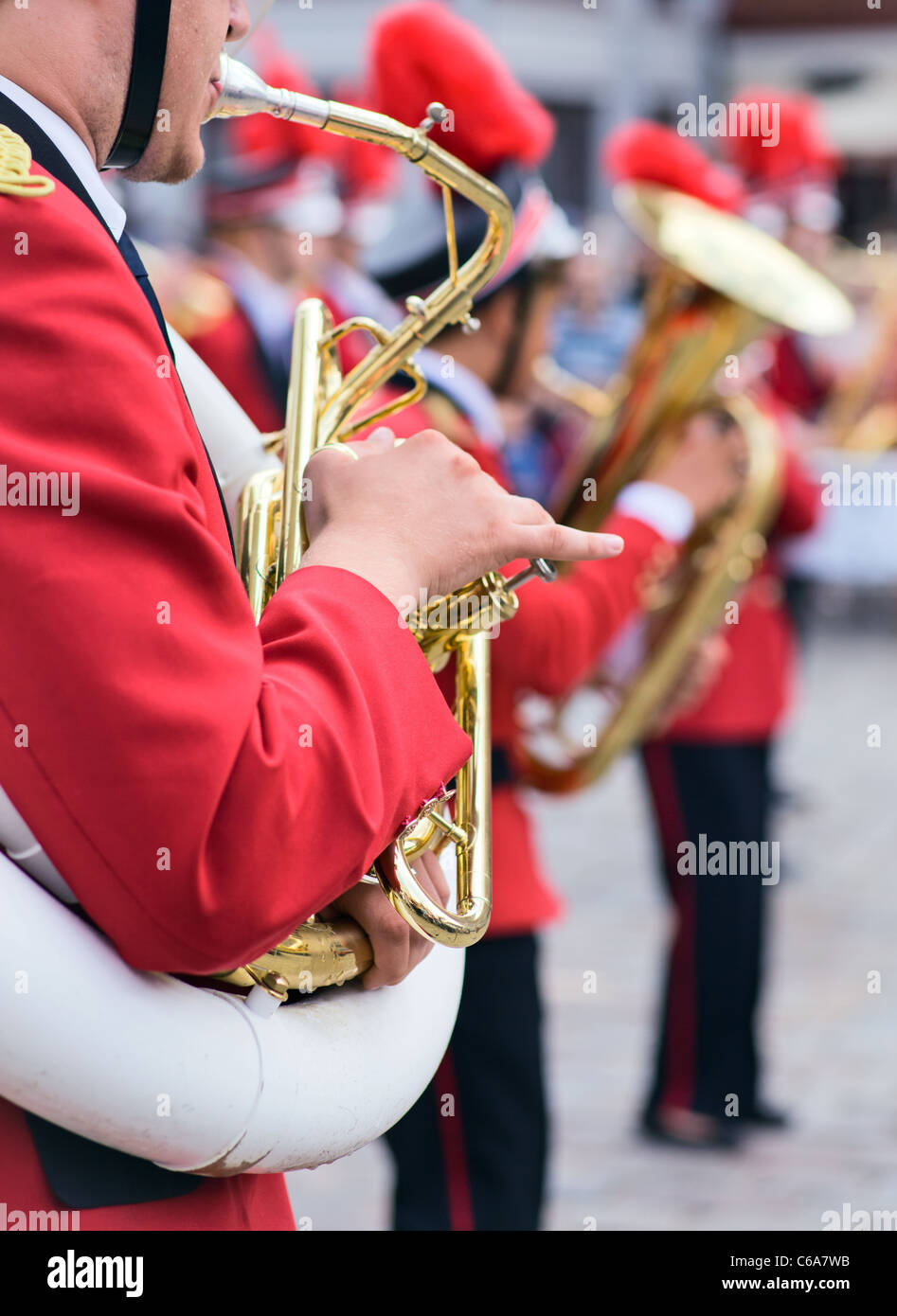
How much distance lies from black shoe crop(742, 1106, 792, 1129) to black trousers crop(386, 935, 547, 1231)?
1551 mm

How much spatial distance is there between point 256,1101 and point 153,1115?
7cm

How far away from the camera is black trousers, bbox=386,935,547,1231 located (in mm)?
2230

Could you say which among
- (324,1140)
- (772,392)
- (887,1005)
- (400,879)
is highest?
(772,392)

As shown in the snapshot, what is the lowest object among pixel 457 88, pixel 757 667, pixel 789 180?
pixel 757 667

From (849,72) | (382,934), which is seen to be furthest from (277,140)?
(849,72)

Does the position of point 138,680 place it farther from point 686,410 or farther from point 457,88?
point 686,410

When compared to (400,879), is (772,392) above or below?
above

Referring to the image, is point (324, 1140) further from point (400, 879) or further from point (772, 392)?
point (772, 392)

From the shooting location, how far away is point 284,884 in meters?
1.05

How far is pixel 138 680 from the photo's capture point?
3.23ft

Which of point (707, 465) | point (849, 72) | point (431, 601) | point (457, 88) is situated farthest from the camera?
point (849, 72)

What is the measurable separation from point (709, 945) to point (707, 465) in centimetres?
127

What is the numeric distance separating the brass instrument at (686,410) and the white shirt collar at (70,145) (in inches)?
61.9
